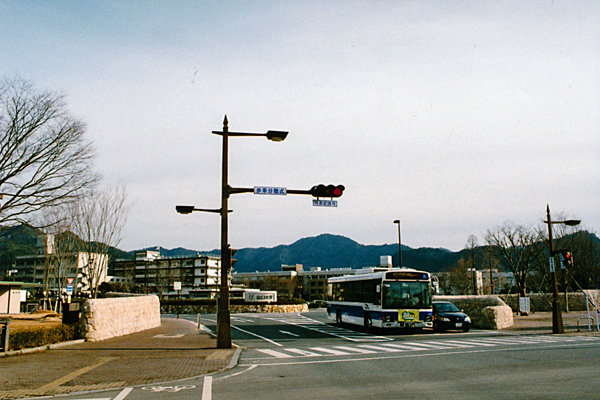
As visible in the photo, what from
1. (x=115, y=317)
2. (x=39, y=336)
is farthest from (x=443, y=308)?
(x=39, y=336)

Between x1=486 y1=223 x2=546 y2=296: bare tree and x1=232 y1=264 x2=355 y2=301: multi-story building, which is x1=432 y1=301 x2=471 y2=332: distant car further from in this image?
x1=232 y1=264 x2=355 y2=301: multi-story building

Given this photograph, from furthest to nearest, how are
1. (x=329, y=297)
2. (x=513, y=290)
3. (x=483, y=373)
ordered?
(x=513, y=290), (x=329, y=297), (x=483, y=373)

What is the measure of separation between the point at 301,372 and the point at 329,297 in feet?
65.8

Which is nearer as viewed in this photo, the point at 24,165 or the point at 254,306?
the point at 24,165

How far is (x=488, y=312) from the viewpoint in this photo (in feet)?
89.4

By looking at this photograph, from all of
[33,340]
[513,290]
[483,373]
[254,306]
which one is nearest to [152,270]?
[254,306]

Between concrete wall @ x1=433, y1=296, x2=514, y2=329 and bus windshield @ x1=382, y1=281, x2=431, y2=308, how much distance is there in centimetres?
578

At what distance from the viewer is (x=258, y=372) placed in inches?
467

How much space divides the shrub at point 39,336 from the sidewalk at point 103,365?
0.44 metres

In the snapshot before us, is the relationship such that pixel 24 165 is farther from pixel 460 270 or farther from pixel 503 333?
pixel 460 270

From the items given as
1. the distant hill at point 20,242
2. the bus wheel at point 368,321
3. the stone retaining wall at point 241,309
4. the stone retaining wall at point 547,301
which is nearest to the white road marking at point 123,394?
the bus wheel at point 368,321

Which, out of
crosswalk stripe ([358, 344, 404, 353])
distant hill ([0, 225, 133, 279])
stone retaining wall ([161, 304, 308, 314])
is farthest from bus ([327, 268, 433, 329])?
stone retaining wall ([161, 304, 308, 314])

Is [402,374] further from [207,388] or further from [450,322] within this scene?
[450,322]

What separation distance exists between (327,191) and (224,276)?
4.45 m
